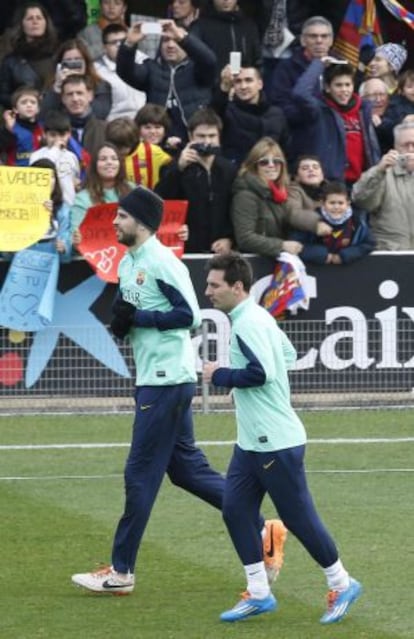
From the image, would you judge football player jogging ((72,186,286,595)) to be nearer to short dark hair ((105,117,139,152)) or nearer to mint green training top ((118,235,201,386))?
mint green training top ((118,235,201,386))

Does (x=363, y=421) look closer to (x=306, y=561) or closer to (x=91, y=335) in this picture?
(x=91, y=335)

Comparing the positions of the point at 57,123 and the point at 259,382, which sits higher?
the point at 57,123

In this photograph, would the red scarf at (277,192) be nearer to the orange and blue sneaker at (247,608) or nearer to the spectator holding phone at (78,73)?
the spectator holding phone at (78,73)

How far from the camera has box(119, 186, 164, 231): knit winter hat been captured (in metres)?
9.91

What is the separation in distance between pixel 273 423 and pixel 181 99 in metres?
9.32

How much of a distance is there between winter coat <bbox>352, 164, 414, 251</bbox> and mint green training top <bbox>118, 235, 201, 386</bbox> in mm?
7655

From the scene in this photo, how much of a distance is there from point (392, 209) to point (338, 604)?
8.70 metres

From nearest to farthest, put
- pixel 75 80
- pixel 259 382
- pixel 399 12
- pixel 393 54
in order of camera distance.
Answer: pixel 259 382
pixel 75 80
pixel 399 12
pixel 393 54

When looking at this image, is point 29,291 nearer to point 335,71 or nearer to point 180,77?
point 180,77

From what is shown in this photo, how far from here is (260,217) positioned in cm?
1700

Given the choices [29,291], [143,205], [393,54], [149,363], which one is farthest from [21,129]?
[149,363]

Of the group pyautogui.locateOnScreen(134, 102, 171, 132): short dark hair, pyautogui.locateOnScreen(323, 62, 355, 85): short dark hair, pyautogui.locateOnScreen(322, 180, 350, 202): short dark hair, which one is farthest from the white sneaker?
pyautogui.locateOnScreen(323, 62, 355, 85): short dark hair

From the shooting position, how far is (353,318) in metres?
16.9

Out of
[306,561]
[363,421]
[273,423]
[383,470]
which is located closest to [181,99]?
[363,421]
